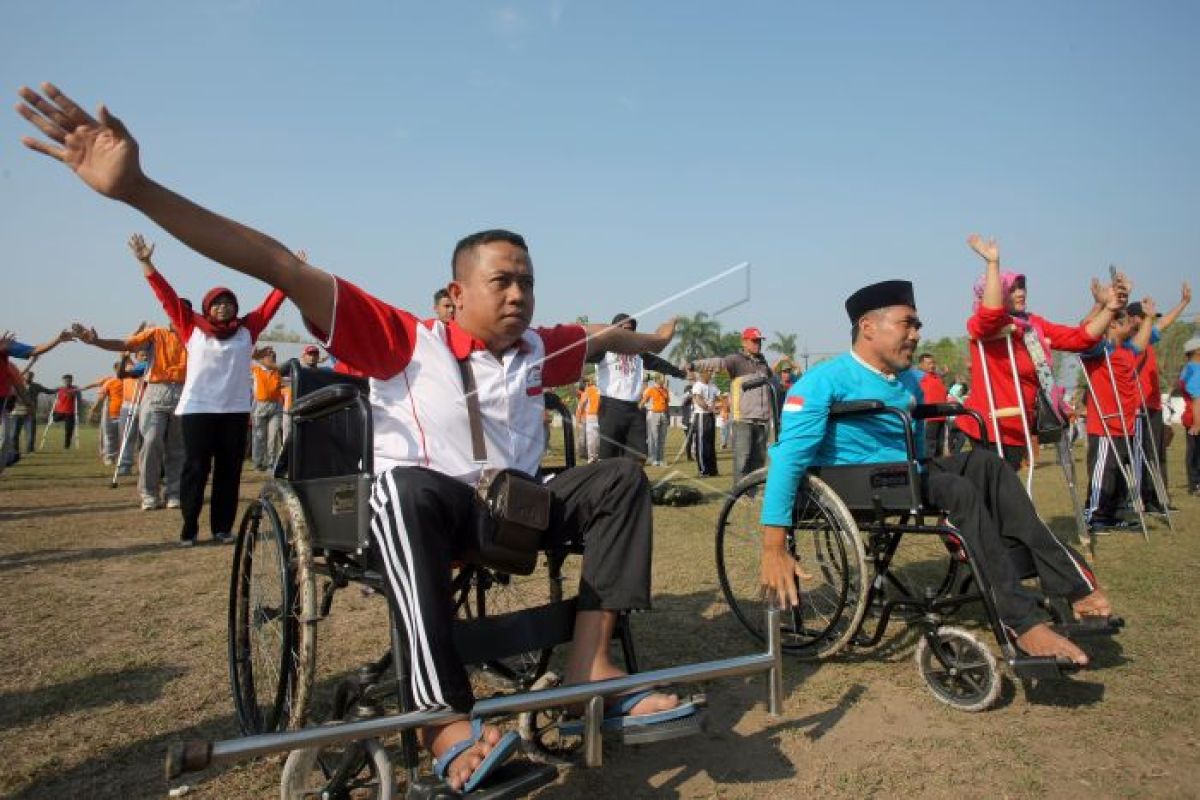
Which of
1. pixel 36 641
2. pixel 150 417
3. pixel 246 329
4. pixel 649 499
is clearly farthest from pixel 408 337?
pixel 150 417

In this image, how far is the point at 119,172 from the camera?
1850 millimetres

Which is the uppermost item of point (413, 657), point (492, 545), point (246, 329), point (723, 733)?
point (246, 329)

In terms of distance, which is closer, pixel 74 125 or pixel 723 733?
pixel 74 125

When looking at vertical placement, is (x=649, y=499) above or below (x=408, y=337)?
below

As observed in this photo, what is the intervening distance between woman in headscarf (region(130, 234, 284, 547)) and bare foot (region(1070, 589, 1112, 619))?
599 centimetres

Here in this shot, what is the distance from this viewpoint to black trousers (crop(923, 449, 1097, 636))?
9.37 ft

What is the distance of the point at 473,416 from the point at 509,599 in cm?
233

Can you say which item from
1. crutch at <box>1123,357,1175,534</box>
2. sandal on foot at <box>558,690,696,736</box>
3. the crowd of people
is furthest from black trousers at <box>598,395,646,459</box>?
sandal on foot at <box>558,690,696,736</box>

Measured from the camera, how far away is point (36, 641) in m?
3.82

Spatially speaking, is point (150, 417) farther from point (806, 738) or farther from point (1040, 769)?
point (1040, 769)

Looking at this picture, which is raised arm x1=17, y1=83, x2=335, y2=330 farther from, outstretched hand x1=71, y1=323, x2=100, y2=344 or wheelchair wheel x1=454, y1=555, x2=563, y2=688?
outstretched hand x1=71, y1=323, x2=100, y2=344

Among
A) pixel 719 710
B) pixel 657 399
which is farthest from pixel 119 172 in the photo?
pixel 657 399

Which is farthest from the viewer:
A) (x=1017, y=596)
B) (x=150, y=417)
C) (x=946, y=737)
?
(x=150, y=417)

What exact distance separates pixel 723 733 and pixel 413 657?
1.32m
